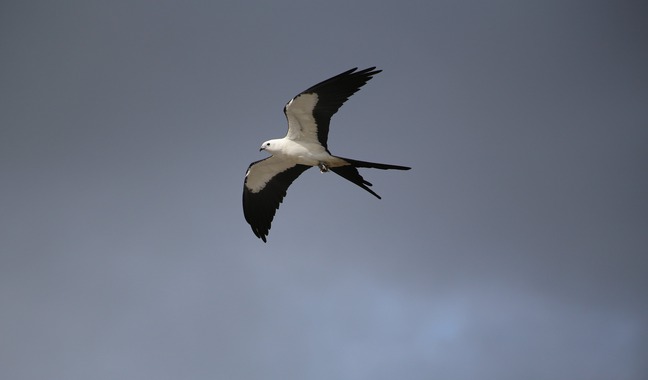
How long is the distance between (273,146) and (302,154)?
32.4 inches

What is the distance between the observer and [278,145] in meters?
23.3

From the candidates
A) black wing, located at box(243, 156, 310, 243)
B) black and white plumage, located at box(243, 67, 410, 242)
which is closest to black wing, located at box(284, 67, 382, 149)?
black and white plumage, located at box(243, 67, 410, 242)

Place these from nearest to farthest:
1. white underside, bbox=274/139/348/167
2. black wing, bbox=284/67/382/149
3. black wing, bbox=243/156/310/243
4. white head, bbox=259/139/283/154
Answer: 1. black wing, bbox=284/67/382/149
2. white underside, bbox=274/139/348/167
3. white head, bbox=259/139/283/154
4. black wing, bbox=243/156/310/243

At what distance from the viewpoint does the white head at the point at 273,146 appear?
76.4ft

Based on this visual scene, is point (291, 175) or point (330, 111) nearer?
point (330, 111)

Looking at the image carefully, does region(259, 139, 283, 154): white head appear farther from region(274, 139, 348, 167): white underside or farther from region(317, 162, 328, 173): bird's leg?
region(317, 162, 328, 173): bird's leg

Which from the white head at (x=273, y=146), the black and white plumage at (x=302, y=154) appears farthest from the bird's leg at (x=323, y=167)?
the white head at (x=273, y=146)

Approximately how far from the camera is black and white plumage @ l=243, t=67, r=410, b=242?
21844mm

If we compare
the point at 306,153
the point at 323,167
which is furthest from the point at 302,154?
the point at 323,167

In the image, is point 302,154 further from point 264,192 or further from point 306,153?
point 264,192

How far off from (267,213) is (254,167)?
1.34 meters

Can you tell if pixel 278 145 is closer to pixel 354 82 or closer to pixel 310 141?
pixel 310 141

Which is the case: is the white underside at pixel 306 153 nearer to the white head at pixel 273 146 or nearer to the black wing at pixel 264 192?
the white head at pixel 273 146

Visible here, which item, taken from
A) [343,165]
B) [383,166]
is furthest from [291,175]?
[383,166]
